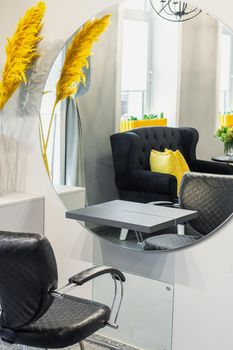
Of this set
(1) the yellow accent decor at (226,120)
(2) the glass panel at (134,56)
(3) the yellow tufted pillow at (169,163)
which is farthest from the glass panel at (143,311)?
(2) the glass panel at (134,56)

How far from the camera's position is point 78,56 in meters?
2.93

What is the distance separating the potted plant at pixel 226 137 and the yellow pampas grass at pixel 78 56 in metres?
0.78

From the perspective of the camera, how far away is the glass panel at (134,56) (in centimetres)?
272

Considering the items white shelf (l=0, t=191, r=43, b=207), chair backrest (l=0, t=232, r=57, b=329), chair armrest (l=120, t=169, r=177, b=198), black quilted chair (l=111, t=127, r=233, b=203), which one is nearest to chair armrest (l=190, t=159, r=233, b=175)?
black quilted chair (l=111, t=127, r=233, b=203)

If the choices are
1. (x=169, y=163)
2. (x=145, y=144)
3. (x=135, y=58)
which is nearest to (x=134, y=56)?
(x=135, y=58)

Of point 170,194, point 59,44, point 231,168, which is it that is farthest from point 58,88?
point 231,168

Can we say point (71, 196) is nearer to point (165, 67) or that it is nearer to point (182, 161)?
point (182, 161)

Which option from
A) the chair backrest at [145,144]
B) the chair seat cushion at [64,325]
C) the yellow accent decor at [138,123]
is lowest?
the chair seat cushion at [64,325]

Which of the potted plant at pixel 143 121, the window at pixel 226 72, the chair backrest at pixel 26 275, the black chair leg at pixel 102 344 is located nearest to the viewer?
the chair backrest at pixel 26 275

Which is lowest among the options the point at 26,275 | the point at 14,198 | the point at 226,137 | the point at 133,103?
the point at 26,275

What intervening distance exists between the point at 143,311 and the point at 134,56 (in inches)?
48.8

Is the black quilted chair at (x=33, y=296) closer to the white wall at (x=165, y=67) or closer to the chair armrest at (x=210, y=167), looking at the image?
the chair armrest at (x=210, y=167)

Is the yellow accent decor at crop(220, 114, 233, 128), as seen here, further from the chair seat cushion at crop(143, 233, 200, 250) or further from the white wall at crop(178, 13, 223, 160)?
the chair seat cushion at crop(143, 233, 200, 250)

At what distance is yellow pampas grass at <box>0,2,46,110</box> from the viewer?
119 inches
